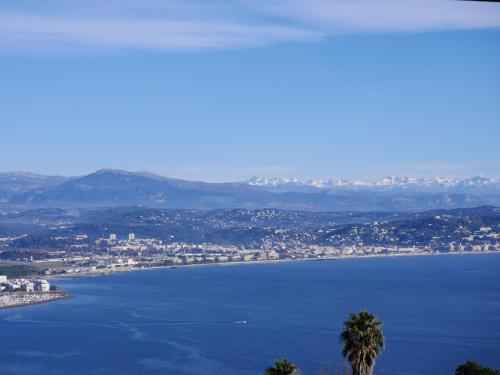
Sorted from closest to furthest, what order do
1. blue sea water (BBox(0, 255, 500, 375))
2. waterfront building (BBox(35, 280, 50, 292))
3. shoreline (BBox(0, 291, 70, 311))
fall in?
blue sea water (BBox(0, 255, 500, 375)) → shoreline (BBox(0, 291, 70, 311)) → waterfront building (BBox(35, 280, 50, 292))

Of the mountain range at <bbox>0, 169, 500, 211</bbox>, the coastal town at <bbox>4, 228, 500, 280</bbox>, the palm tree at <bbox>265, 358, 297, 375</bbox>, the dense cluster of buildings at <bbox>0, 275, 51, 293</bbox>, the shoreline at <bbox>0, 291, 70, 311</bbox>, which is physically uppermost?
the mountain range at <bbox>0, 169, 500, 211</bbox>

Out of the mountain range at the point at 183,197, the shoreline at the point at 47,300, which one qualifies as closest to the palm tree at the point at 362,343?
the shoreline at the point at 47,300

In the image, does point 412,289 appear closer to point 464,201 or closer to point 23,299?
point 23,299

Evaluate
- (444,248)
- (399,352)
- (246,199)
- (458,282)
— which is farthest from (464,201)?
(399,352)

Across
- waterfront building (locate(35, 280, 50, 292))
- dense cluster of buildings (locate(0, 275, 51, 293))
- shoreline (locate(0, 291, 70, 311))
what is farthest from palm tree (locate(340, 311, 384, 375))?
waterfront building (locate(35, 280, 50, 292))

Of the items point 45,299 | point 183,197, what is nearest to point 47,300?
point 45,299

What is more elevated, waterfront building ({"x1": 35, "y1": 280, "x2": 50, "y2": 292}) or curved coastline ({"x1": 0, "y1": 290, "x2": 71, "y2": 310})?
waterfront building ({"x1": 35, "y1": 280, "x2": 50, "y2": 292})

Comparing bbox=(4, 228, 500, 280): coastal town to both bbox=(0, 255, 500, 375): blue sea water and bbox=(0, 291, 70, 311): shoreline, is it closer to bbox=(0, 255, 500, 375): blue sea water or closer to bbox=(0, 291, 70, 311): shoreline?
bbox=(0, 255, 500, 375): blue sea water
